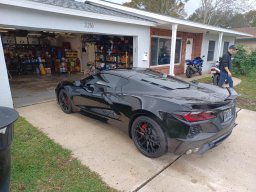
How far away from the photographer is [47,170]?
280 cm

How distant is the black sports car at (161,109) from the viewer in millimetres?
2658

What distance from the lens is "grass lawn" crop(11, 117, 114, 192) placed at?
2496 millimetres

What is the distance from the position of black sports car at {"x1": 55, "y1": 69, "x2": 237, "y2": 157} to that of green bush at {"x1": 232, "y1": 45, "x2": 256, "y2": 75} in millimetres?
10298

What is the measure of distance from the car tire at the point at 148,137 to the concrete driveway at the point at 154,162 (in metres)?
0.15

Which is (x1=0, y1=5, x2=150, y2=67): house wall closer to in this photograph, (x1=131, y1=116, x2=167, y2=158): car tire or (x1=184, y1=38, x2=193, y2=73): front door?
(x1=131, y1=116, x2=167, y2=158): car tire

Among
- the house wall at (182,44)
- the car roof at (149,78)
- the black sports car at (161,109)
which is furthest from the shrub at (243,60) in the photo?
the car roof at (149,78)

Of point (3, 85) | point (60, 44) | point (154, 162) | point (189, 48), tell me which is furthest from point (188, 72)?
point (60, 44)

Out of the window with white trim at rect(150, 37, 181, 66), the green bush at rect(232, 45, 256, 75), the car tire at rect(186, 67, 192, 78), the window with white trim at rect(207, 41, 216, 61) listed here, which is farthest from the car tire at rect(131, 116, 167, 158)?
the window with white trim at rect(207, 41, 216, 61)

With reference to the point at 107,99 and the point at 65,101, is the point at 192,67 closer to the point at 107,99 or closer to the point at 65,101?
the point at 65,101

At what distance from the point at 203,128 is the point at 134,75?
5.26 ft

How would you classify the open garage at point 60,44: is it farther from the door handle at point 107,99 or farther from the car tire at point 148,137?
the car tire at point 148,137

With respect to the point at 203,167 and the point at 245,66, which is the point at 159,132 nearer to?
the point at 203,167

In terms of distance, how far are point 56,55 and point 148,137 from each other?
1162cm

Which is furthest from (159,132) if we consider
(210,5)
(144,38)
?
(210,5)
